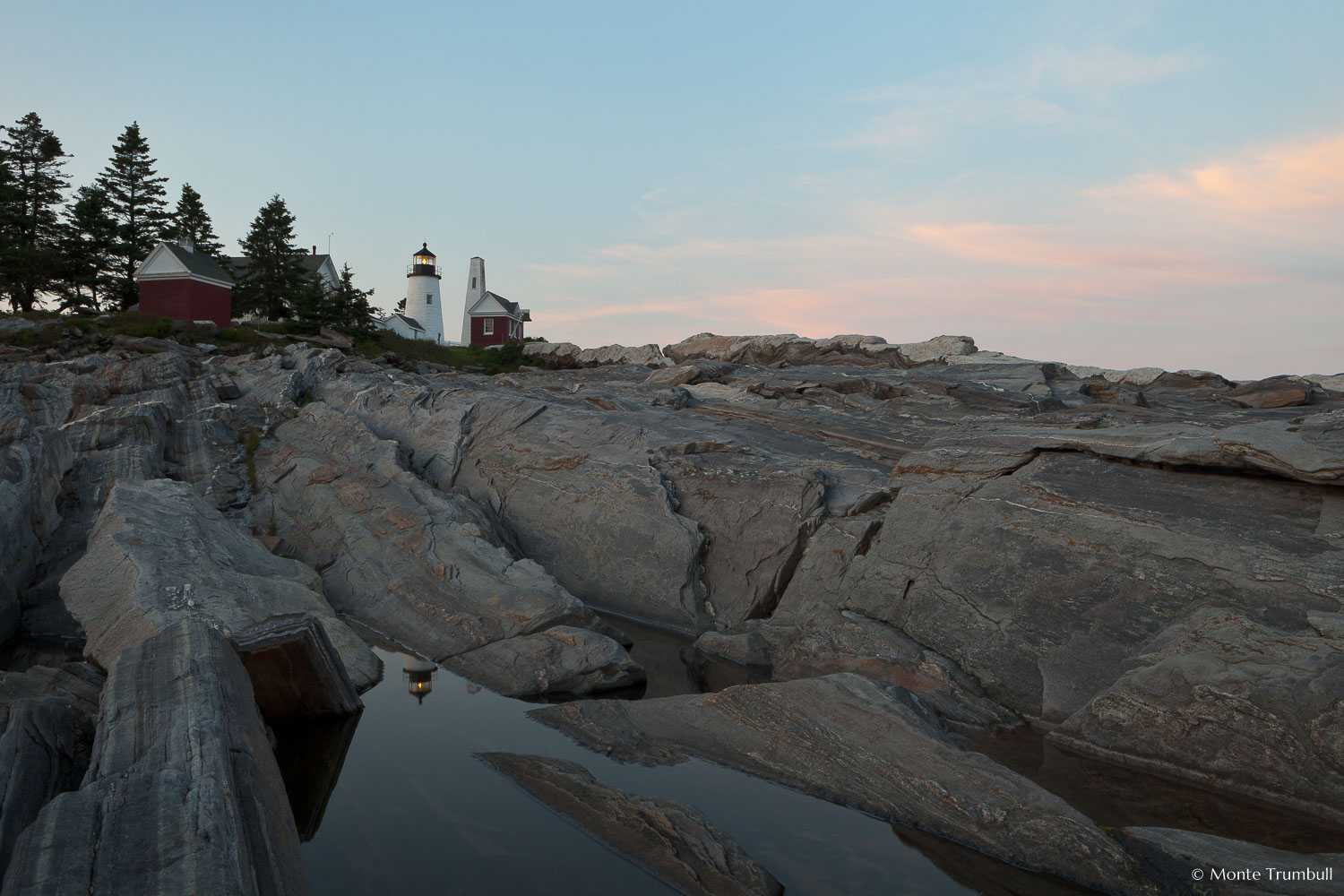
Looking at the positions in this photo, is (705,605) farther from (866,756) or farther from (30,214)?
(30,214)

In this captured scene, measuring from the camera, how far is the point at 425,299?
3231 inches

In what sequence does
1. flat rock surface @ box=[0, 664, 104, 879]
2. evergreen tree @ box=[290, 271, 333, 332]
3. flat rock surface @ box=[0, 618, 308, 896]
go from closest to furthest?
flat rock surface @ box=[0, 618, 308, 896]
flat rock surface @ box=[0, 664, 104, 879]
evergreen tree @ box=[290, 271, 333, 332]

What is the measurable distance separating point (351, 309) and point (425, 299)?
1410 inches

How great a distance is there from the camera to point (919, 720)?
28.4ft

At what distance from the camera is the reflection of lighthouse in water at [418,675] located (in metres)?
10.6

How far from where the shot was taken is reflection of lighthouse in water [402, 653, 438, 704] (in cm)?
1062

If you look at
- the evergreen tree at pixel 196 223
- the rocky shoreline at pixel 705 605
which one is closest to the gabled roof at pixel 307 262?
the evergreen tree at pixel 196 223

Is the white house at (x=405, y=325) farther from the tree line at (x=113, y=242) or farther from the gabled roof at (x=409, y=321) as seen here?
the tree line at (x=113, y=242)

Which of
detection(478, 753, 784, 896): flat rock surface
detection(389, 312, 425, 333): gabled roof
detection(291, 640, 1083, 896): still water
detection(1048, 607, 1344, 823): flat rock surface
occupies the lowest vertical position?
detection(291, 640, 1083, 896): still water

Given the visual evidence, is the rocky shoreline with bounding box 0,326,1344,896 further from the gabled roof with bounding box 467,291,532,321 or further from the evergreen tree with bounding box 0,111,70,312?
the gabled roof with bounding box 467,291,532,321

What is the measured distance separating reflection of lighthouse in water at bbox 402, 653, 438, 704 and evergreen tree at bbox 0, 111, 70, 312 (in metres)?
47.5

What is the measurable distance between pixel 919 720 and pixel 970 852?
1754mm

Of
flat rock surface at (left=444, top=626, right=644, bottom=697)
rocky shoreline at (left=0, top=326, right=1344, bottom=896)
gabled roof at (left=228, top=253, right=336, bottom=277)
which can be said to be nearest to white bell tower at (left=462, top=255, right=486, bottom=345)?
gabled roof at (left=228, top=253, right=336, bottom=277)

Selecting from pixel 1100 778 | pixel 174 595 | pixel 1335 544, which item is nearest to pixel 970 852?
pixel 1100 778
